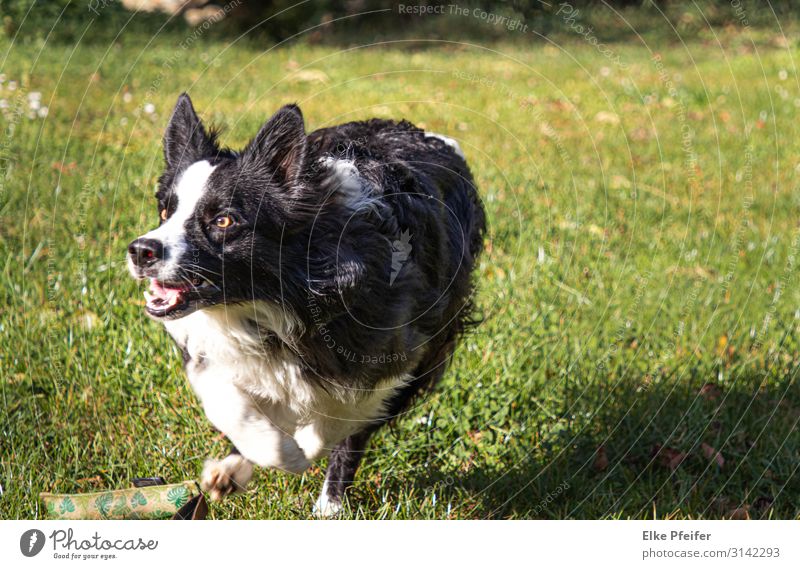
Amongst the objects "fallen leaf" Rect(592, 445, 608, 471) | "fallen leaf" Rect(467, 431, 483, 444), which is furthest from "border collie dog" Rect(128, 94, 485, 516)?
"fallen leaf" Rect(592, 445, 608, 471)

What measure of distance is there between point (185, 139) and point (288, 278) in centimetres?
57

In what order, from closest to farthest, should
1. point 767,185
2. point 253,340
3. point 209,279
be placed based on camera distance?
point 209,279 → point 253,340 → point 767,185

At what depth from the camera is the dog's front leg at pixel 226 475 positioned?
3002 millimetres

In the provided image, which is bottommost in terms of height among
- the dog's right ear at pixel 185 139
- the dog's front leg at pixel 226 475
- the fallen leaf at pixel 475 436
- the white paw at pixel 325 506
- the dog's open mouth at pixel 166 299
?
the white paw at pixel 325 506

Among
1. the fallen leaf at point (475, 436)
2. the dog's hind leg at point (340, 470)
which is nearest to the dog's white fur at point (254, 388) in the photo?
the dog's hind leg at point (340, 470)

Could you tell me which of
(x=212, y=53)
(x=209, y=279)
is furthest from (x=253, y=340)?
(x=212, y=53)

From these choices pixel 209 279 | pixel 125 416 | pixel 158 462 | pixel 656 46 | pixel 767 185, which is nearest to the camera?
pixel 209 279

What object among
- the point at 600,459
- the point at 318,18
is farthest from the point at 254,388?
the point at 318,18

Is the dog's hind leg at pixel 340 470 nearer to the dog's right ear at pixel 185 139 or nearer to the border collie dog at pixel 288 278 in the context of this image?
the border collie dog at pixel 288 278

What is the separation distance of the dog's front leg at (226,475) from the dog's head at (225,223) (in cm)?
59

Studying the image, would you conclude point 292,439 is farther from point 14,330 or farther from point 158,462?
point 14,330

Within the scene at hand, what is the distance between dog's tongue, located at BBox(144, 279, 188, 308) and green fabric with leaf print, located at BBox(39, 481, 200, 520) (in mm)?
794

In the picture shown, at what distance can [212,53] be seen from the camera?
7.46m

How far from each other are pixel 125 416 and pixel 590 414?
2.01 metres
